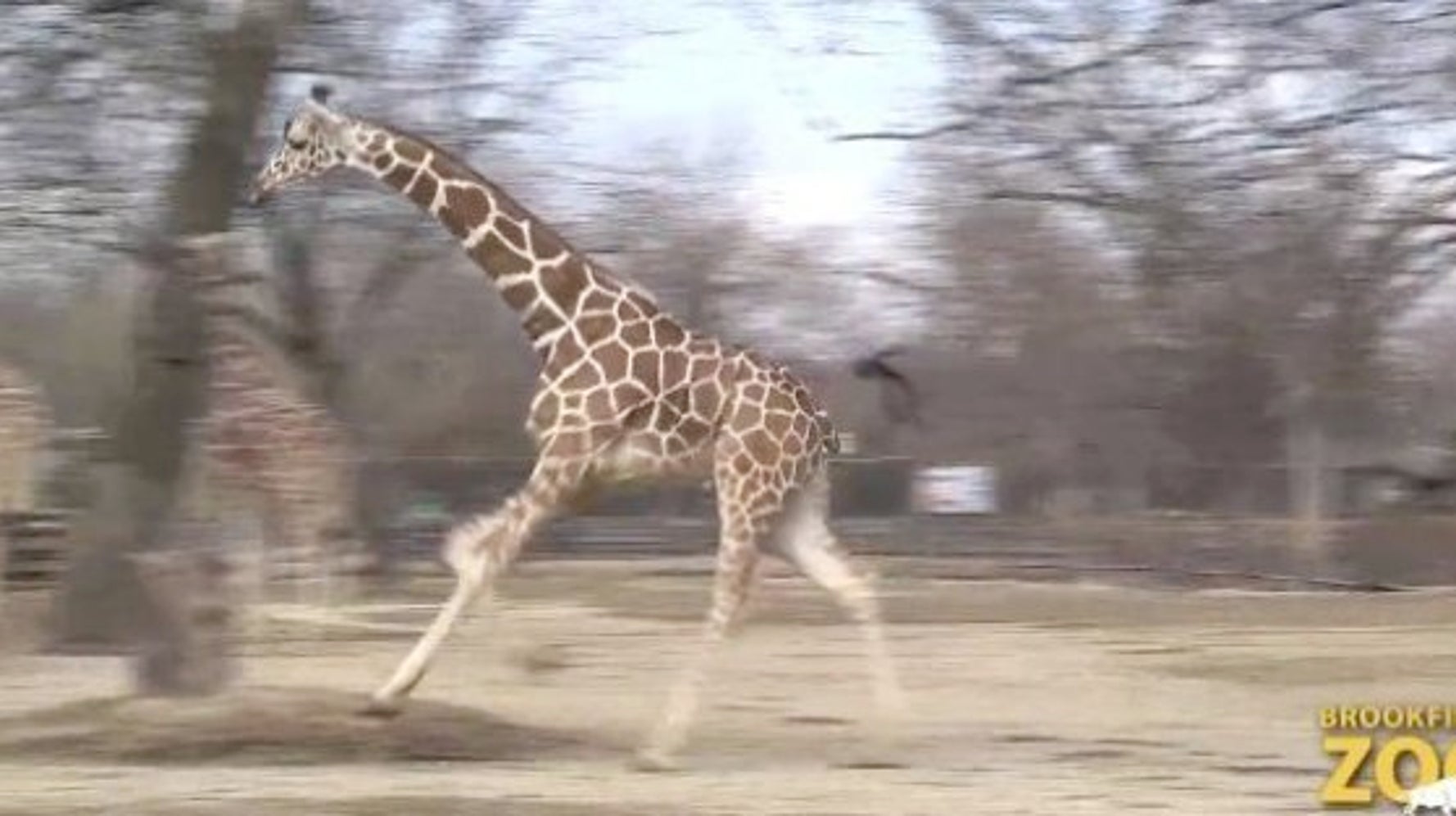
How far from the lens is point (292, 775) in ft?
37.8

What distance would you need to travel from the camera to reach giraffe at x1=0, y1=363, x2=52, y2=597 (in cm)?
2602

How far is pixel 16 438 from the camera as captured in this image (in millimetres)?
26422

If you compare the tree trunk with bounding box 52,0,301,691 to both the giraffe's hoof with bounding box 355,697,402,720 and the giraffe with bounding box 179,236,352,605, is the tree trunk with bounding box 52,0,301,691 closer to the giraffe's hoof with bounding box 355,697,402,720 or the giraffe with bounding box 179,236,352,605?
the giraffe's hoof with bounding box 355,697,402,720

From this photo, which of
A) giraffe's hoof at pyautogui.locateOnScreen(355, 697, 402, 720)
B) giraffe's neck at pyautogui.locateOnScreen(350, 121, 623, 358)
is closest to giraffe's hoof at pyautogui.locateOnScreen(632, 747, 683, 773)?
giraffe's hoof at pyautogui.locateOnScreen(355, 697, 402, 720)

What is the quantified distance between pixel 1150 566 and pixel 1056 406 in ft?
43.4

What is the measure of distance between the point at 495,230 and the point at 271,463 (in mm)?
11501

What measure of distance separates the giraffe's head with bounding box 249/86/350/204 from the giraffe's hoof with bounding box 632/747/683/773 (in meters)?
3.71

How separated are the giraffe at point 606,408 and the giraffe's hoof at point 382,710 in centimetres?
1

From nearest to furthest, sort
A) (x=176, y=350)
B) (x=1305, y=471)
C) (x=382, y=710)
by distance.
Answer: (x=382, y=710) < (x=176, y=350) < (x=1305, y=471)

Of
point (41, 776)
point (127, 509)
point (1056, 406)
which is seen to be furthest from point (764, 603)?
point (1056, 406)

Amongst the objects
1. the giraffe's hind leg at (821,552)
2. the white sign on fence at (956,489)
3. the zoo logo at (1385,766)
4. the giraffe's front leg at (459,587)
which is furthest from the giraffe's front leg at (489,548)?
the white sign on fence at (956,489)

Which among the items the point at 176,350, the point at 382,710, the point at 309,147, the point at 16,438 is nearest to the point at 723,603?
the point at 382,710

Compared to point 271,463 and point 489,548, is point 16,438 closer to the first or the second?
point 271,463

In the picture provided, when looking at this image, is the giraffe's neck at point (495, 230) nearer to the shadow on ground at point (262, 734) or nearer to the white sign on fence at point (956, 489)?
the shadow on ground at point (262, 734)
